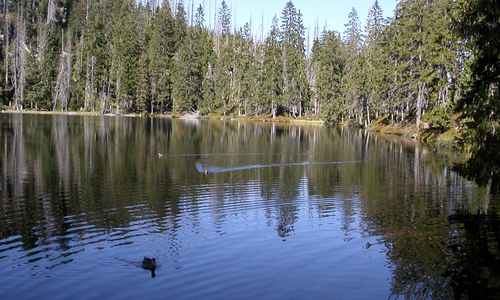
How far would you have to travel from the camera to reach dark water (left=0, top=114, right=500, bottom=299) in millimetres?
9750

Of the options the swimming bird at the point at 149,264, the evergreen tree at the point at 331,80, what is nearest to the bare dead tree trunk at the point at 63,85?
the evergreen tree at the point at 331,80

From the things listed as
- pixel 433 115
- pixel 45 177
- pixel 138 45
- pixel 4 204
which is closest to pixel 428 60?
pixel 433 115

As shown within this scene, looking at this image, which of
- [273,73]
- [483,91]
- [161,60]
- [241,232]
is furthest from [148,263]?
[161,60]

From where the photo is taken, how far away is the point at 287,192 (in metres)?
20.4

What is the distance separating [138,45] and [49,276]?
102284mm

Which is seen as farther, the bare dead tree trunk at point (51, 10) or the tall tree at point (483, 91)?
the bare dead tree trunk at point (51, 10)

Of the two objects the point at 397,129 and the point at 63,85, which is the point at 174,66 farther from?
the point at 397,129

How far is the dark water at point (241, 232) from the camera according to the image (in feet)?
32.0

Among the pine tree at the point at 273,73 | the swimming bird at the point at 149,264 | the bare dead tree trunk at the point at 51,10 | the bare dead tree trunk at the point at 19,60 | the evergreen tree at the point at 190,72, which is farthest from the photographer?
the bare dead tree trunk at the point at 51,10

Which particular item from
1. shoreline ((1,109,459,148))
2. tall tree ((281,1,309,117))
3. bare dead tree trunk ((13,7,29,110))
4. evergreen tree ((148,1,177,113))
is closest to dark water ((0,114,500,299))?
shoreline ((1,109,459,148))

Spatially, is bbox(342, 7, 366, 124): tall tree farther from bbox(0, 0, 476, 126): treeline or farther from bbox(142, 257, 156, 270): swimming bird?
bbox(142, 257, 156, 270): swimming bird

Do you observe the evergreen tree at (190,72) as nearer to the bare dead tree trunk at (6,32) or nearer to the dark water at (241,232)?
the bare dead tree trunk at (6,32)

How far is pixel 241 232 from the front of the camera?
13.8m

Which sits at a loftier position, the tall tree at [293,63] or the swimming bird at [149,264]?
the tall tree at [293,63]
